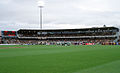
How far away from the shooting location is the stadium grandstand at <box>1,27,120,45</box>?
73.7 metres

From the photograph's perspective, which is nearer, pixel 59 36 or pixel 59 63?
pixel 59 63

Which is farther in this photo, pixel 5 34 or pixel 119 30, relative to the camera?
pixel 5 34

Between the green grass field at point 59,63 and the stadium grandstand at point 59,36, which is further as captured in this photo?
the stadium grandstand at point 59,36

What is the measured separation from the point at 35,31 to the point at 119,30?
4479 centimetres

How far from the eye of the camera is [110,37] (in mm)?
72500

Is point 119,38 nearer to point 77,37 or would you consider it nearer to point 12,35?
point 77,37

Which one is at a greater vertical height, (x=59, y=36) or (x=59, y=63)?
(x=59, y=36)

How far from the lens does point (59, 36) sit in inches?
3300

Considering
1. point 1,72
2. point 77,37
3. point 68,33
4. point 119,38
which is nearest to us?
point 1,72

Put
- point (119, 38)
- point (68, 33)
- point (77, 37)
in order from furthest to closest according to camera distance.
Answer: point (68, 33), point (77, 37), point (119, 38)

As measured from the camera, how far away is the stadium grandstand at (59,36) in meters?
73.7

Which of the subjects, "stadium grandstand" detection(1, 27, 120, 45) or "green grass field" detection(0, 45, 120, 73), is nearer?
"green grass field" detection(0, 45, 120, 73)

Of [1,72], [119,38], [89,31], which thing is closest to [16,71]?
[1,72]

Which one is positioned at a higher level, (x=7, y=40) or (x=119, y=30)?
(x=119, y=30)
